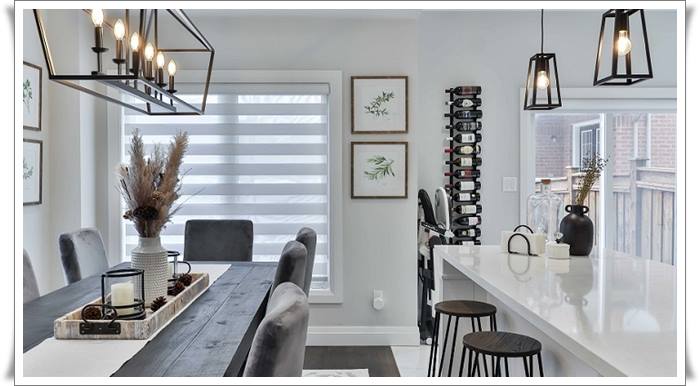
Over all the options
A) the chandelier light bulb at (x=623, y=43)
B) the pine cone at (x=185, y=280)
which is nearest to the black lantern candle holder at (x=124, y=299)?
the pine cone at (x=185, y=280)

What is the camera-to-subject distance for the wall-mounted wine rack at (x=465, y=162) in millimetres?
4617

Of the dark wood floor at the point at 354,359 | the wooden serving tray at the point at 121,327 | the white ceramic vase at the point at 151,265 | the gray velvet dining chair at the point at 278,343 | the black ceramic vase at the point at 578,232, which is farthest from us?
the dark wood floor at the point at 354,359

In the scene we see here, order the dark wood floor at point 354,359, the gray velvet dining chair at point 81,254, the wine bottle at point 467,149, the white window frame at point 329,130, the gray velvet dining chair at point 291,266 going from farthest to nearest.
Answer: the wine bottle at point 467,149, the white window frame at point 329,130, the dark wood floor at point 354,359, the gray velvet dining chair at point 81,254, the gray velvet dining chair at point 291,266

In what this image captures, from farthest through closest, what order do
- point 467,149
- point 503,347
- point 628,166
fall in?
point 628,166, point 467,149, point 503,347

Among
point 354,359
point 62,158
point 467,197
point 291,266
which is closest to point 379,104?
point 467,197

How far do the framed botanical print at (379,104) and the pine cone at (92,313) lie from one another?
2.56 meters

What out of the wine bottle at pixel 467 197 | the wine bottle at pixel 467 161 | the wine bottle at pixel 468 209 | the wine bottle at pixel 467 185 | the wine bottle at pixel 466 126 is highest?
the wine bottle at pixel 466 126

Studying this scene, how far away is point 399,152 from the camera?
162 inches

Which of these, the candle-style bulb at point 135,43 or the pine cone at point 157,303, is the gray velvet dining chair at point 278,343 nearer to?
the pine cone at point 157,303

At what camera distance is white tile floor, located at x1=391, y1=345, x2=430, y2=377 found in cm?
352

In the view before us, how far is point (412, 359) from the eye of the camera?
3.81m

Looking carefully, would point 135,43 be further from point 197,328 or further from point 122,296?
point 197,328

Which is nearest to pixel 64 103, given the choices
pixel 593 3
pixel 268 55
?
pixel 268 55

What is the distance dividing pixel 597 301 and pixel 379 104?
265 centimetres
